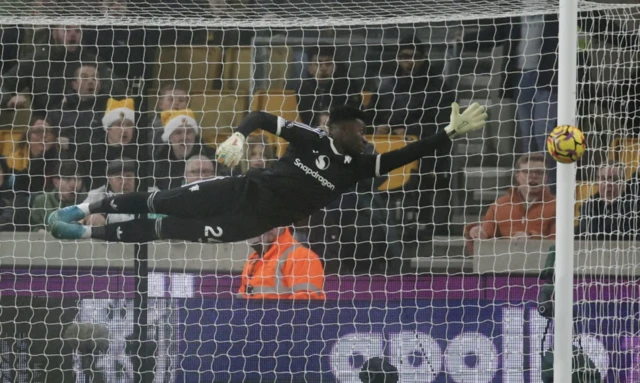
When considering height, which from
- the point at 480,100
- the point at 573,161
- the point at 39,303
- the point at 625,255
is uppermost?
the point at 480,100

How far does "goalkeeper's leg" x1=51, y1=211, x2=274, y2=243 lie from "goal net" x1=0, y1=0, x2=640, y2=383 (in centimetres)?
5

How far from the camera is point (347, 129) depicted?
5602mm

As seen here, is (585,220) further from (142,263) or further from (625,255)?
(142,263)

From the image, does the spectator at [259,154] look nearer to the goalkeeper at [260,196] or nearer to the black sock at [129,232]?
the goalkeeper at [260,196]

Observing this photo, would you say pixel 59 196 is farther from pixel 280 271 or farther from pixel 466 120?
pixel 466 120

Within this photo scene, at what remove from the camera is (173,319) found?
5754 millimetres

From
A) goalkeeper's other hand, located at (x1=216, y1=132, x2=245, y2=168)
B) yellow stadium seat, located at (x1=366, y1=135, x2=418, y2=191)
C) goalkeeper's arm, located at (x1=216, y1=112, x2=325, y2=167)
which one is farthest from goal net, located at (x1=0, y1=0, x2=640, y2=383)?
goalkeeper's other hand, located at (x1=216, y1=132, x2=245, y2=168)

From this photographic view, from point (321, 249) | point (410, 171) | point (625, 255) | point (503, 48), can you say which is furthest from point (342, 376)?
point (503, 48)

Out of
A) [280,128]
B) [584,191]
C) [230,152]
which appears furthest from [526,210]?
[230,152]

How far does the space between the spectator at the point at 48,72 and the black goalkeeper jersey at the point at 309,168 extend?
1.29 m

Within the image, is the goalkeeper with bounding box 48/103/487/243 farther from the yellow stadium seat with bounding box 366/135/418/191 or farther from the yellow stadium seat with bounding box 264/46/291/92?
the yellow stadium seat with bounding box 264/46/291/92

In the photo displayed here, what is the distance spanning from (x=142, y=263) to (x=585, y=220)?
253cm

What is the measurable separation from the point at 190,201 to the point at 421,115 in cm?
148

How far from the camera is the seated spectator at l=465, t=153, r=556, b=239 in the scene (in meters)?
5.79
